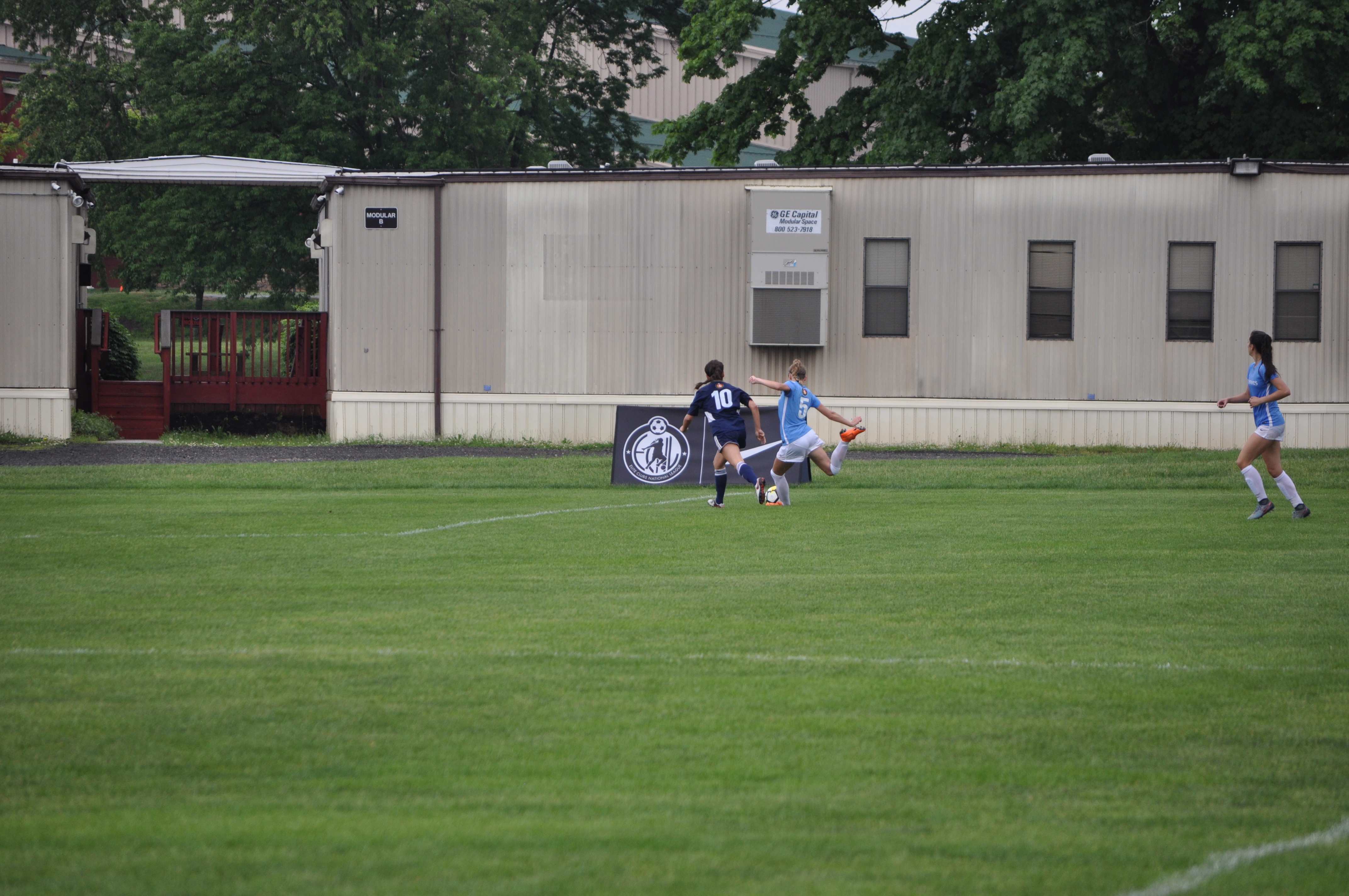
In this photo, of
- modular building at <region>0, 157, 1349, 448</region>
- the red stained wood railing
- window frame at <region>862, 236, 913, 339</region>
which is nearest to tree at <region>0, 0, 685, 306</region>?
the red stained wood railing

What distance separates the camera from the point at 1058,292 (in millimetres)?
24000

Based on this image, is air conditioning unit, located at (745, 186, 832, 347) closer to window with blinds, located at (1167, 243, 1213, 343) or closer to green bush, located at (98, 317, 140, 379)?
window with blinds, located at (1167, 243, 1213, 343)

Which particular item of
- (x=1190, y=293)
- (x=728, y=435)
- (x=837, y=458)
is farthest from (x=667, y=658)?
A: (x=1190, y=293)

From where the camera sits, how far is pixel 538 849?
15.7 ft

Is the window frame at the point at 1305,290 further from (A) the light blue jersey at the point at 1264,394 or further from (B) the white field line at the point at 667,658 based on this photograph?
(B) the white field line at the point at 667,658

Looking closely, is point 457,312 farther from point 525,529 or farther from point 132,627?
point 132,627

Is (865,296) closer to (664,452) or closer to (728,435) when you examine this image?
(664,452)

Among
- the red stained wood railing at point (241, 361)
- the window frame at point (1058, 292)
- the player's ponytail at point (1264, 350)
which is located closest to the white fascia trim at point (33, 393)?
the red stained wood railing at point (241, 361)

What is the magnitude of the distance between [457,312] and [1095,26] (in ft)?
43.1

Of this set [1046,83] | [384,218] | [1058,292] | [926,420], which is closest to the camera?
[1058,292]

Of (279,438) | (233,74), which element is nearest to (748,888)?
(279,438)

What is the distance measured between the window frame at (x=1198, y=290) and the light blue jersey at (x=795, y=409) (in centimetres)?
998

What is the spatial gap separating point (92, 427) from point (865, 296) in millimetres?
13790

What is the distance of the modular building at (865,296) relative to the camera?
23.6 metres
